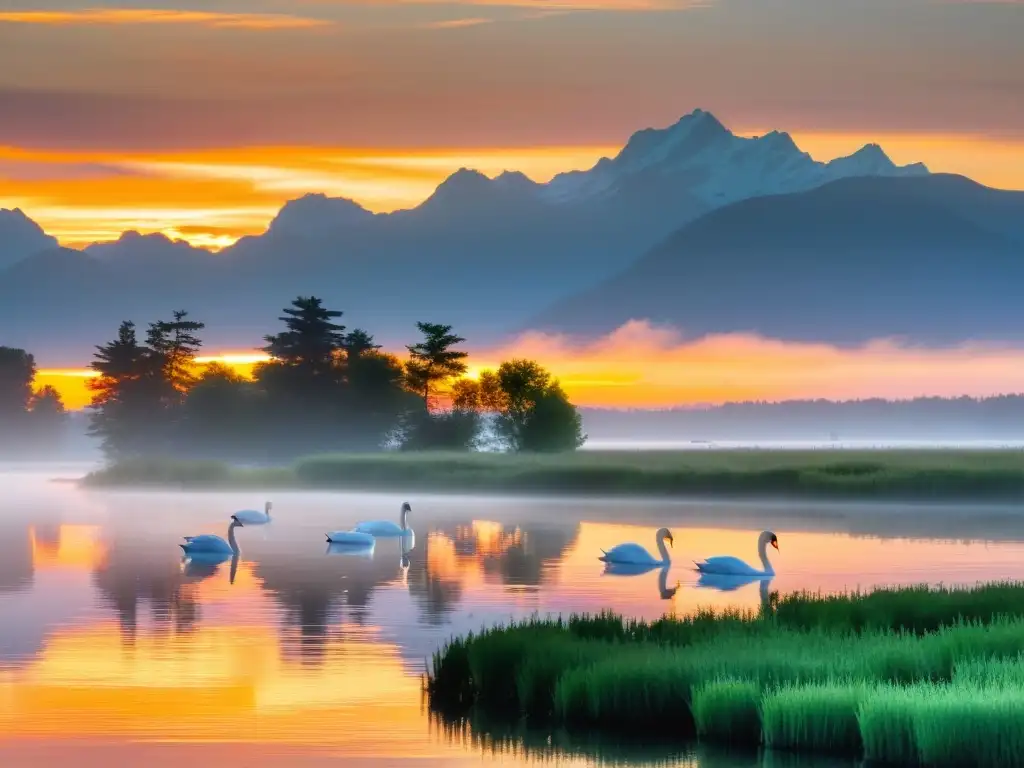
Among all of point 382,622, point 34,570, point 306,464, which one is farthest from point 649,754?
point 306,464

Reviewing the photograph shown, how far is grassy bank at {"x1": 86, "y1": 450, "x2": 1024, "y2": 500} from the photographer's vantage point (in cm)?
8500

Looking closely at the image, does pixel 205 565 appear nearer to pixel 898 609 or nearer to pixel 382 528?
pixel 382 528

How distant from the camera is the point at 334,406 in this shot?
13488 centimetres

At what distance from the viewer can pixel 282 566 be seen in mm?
47031

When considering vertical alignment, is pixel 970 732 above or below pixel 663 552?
below

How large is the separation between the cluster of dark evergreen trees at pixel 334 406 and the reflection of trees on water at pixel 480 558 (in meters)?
61.2

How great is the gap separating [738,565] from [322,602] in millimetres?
10188

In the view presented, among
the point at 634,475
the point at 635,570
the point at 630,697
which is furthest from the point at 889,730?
the point at 634,475

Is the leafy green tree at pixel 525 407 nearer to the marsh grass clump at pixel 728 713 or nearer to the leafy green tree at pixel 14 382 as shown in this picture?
the leafy green tree at pixel 14 382

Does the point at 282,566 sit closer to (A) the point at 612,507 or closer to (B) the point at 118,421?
(A) the point at 612,507

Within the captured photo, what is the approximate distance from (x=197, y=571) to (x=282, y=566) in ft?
8.51

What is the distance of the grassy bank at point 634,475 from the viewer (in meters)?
85.0

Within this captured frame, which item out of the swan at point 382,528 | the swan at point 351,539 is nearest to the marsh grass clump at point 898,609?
the swan at point 351,539

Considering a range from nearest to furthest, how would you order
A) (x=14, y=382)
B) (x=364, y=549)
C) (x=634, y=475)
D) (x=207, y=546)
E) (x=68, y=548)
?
(x=207, y=546)
(x=364, y=549)
(x=68, y=548)
(x=634, y=475)
(x=14, y=382)
